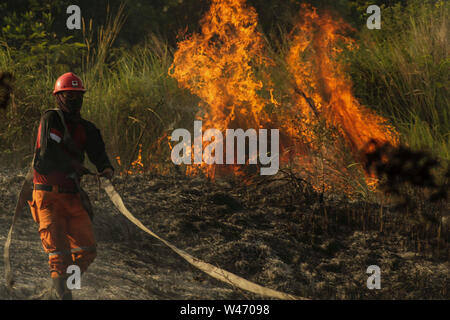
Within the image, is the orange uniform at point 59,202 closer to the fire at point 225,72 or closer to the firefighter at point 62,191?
the firefighter at point 62,191

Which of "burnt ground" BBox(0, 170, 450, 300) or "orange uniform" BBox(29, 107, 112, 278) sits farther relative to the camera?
"burnt ground" BBox(0, 170, 450, 300)

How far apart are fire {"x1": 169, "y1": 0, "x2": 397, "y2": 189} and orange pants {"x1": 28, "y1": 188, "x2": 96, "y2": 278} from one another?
384 centimetres

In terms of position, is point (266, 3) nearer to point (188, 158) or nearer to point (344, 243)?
point (188, 158)

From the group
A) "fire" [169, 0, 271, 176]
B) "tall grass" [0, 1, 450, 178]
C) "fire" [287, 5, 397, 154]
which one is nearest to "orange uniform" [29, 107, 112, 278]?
"tall grass" [0, 1, 450, 178]

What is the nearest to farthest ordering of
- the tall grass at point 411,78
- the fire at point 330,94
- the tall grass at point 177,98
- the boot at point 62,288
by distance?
the boot at point 62,288, the fire at point 330,94, the tall grass at point 177,98, the tall grass at point 411,78

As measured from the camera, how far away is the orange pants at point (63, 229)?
4.16 meters

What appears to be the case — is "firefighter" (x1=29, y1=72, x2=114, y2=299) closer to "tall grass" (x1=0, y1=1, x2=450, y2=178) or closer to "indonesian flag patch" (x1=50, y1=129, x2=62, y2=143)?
"indonesian flag patch" (x1=50, y1=129, x2=62, y2=143)

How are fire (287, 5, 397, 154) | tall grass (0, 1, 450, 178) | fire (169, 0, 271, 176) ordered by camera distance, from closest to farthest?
fire (287, 5, 397, 154) < fire (169, 0, 271, 176) < tall grass (0, 1, 450, 178)

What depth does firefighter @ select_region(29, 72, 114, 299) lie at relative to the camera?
417 centimetres

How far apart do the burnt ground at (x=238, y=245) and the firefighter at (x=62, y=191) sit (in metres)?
0.47

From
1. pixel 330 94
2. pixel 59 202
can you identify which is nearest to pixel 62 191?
pixel 59 202

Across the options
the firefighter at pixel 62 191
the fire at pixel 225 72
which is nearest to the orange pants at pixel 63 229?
the firefighter at pixel 62 191

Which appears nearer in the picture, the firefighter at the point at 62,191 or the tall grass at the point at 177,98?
the firefighter at the point at 62,191

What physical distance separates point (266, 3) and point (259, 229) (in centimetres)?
859
